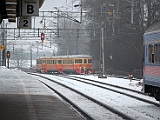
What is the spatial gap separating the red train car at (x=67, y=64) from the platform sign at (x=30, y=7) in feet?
151

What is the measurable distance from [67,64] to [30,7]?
49.8 m

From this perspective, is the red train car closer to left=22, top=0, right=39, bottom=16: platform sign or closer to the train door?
the train door

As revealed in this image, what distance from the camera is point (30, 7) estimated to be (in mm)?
19609

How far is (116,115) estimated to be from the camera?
16484 mm

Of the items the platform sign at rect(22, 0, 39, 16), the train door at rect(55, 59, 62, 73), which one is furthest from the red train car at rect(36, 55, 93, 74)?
the platform sign at rect(22, 0, 39, 16)

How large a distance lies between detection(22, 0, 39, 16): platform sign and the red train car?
4599cm

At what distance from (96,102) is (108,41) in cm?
4789

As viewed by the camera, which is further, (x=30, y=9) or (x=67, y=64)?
(x=67, y=64)

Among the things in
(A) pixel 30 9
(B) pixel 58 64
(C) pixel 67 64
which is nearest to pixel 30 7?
(A) pixel 30 9

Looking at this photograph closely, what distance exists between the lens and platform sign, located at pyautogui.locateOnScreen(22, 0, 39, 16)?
64.0ft

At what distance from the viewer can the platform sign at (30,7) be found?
19.5 m

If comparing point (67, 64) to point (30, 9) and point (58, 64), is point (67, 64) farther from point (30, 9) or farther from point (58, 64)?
point (30, 9)

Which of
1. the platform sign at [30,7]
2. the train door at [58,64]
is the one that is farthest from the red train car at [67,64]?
the platform sign at [30,7]

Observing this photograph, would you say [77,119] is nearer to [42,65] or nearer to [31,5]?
[31,5]
